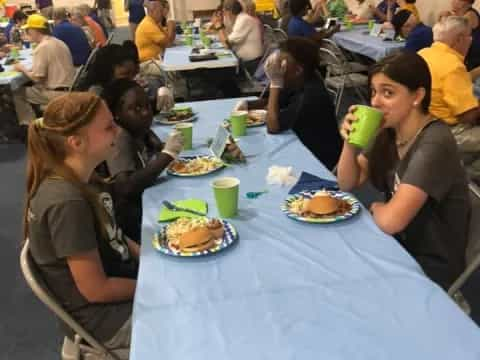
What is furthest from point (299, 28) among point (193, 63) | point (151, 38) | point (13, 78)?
Result: point (13, 78)

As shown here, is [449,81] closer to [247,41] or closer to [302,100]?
[302,100]

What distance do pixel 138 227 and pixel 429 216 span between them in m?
1.20

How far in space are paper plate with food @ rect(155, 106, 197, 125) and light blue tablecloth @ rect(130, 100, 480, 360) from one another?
4.17 ft

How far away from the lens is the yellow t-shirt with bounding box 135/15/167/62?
17.8 ft

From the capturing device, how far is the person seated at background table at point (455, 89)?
3045 millimetres

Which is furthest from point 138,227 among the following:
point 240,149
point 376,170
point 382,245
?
point 382,245

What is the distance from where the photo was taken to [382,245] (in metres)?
1.38

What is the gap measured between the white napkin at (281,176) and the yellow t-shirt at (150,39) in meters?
3.95

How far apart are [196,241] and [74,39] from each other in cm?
467

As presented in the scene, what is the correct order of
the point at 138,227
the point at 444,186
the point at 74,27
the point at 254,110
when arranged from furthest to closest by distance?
the point at 74,27
the point at 254,110
the point at 138,227
the point at 444,186

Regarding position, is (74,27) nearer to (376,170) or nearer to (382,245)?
(376,170)

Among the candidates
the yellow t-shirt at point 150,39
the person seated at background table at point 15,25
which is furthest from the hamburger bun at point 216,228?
the person seated at background table at point 15,25

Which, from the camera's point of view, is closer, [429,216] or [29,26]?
[429,216]

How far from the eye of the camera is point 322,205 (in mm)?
1526
